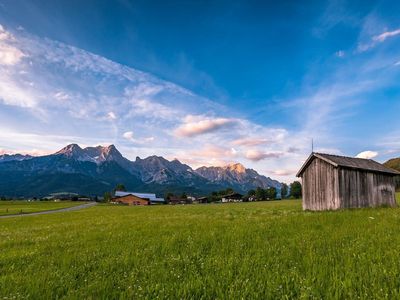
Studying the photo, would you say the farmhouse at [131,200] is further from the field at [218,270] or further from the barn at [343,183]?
the field at [218,270]

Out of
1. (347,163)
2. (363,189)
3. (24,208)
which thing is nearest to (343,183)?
(347,163)

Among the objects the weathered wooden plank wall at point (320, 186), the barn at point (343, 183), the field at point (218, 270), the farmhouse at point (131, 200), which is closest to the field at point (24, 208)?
the weathered wooden plank wall at point (320, 186)

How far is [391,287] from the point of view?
17.5ft

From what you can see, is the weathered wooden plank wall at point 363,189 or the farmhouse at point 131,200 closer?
the weathered wooden plank wall at point 363,189

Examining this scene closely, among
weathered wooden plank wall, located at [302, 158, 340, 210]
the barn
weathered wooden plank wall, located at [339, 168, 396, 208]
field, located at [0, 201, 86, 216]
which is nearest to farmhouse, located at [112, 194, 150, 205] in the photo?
field, located at [0, 201, 86, 216]

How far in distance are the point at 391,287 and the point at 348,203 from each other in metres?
28.9

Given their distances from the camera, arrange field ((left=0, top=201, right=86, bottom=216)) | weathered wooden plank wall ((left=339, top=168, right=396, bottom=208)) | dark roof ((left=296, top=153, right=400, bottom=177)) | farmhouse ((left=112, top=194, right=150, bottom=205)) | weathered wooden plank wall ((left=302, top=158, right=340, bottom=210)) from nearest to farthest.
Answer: weathered wooden plank wall ((left=339, top=168, right=396, bottom=208)) → dark roof ((left=296, top=153, right=400, bottom=177)) → weathered wooden plank wall ((left=302, top=158, right=340, bottom=210)) → field ((left=0, top=201, right=86, bottom=216)) → farmhouse ((left=112, top=194, right=150, bottom=205))

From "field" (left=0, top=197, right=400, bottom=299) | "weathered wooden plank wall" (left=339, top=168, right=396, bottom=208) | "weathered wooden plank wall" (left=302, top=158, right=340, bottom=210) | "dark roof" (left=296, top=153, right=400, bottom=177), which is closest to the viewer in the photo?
"field" (left=0, top=197, right=400, bottom=299)

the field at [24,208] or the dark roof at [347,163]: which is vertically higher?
the dark roof at [347,163]

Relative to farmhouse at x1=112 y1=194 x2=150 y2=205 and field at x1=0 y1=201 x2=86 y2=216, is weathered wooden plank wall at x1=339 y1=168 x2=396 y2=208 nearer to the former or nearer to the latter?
field at x1=0 y1=201 x2=86 y2=216

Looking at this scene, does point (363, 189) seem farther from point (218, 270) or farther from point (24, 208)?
point (24, 208)

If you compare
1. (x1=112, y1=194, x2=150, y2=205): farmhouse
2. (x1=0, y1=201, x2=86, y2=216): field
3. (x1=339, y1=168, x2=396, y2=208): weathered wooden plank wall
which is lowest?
(x1=0, y1=201, x2=86, y2=216): field

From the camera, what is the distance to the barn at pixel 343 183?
31.2m

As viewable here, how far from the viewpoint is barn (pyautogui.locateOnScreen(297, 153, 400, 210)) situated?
3117cm
